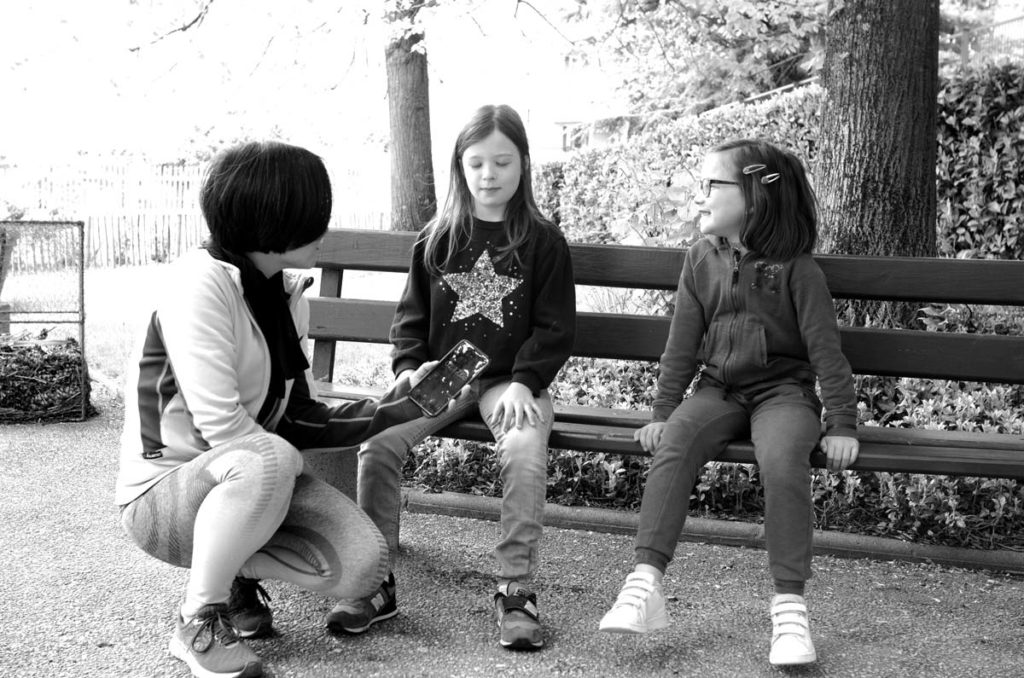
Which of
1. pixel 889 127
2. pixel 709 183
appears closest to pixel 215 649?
pixel 709 183

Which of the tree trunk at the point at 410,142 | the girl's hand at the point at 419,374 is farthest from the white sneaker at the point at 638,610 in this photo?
the tree trunk at the point at 410,142

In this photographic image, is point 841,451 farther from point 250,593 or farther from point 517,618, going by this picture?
point 250,593

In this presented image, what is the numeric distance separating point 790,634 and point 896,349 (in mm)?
1239

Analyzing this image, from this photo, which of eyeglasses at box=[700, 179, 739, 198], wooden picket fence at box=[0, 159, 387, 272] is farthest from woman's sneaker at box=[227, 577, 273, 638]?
wooden picket fence at box=[0, 159, 387, 272]

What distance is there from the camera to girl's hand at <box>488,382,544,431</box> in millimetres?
3186

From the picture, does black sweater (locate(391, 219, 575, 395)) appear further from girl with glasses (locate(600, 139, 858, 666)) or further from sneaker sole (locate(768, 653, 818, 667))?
sneaker sole (locate(768, 653, 818, 667))

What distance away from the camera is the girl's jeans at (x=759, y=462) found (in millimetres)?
2881

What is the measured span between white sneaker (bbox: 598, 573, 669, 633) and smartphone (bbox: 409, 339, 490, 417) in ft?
2.37

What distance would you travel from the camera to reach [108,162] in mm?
16156

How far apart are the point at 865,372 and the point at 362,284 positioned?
9.88m

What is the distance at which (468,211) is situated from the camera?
3.53 meters

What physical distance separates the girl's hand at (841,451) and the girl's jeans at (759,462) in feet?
0.17

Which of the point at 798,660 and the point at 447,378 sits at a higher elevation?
the point at 447,378

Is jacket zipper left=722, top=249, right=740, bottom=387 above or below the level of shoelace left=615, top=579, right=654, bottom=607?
above
